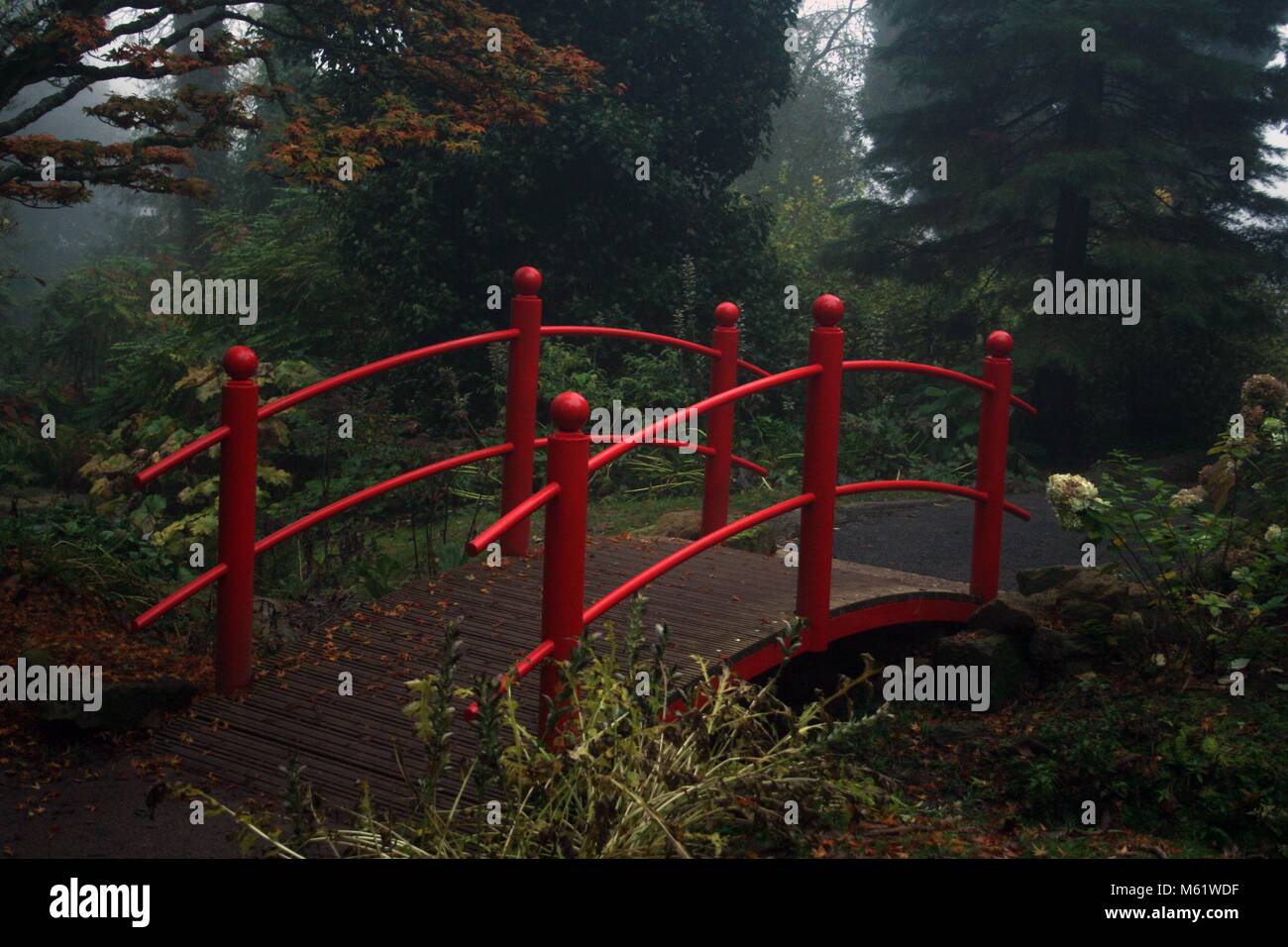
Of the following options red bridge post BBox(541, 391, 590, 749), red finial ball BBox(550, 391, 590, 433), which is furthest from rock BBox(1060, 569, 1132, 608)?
red finial ball BBox(550, 391, 590, 433)

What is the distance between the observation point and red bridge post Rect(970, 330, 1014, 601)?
646 cm

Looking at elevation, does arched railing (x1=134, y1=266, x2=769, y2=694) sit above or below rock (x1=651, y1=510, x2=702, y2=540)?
above

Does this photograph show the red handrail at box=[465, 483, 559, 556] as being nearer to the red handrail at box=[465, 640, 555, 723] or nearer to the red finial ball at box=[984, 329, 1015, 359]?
the red handrail at box=[465, 640, 555, 723]

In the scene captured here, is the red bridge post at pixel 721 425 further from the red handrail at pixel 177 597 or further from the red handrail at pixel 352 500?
the red handrail at pixel 177 597

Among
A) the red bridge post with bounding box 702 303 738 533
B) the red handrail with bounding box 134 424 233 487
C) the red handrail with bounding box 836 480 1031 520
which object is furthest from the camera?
the red bridge post with bounding box 702 303 738 533

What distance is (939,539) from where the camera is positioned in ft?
30.2

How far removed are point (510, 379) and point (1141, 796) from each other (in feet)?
10.3

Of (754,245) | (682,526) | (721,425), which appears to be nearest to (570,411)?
(721,425)

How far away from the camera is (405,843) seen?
347 cm

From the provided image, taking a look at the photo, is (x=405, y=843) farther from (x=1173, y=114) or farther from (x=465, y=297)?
(x=1173, y=114)

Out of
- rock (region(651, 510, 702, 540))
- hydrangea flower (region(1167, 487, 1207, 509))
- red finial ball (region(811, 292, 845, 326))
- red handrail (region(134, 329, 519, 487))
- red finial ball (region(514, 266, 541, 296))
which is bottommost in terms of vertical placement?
rock (region(651, 510, 702, 540))

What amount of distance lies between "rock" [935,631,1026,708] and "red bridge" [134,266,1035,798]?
239 millimetres

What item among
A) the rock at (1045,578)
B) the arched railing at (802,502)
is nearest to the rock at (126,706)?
the arched railing at (802,502)

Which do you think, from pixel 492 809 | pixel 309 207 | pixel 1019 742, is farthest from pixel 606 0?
Answer: pixel 492 809
